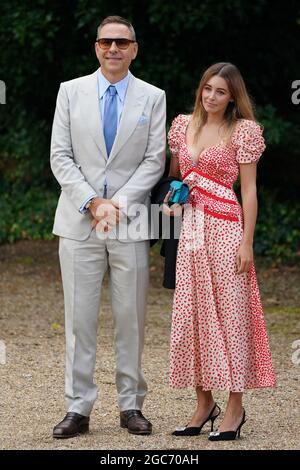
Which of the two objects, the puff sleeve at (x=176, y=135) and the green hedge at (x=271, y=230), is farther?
the green hedge at (x=271, y=230)

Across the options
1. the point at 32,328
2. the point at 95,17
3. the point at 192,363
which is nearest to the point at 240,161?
the point at 192,363

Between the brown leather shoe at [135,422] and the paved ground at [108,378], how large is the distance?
52 mm

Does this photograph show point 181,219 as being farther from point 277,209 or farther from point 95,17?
point 277,209

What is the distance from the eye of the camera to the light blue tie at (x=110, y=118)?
5.30 m

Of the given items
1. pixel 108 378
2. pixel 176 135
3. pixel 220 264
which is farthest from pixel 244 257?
pixel 108 378

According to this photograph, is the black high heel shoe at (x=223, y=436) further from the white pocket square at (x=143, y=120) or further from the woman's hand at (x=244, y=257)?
the white pocket square at (x=143, y=120)

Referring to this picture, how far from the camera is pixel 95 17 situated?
36.6ft

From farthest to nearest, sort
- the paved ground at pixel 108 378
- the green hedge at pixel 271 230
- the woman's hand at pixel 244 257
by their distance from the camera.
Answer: the green hedge at pixel 271 230
the paved ground at pixel 108 378
the woman's hand at pixel 244 257

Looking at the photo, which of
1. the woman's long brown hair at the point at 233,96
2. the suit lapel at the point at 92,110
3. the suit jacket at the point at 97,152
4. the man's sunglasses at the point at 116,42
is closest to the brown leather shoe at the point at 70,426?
the suit jacket at the point at 97,152

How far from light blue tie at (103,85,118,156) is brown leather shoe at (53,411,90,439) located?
4.25ft

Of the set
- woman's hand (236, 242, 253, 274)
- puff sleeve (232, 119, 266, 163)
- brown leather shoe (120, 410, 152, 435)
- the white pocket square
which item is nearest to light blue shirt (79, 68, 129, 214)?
the white pocket square

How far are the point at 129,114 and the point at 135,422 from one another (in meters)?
1.50
